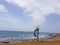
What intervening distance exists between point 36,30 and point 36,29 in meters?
0.22

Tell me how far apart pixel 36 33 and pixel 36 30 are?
1.19m

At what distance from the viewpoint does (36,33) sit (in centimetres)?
3634

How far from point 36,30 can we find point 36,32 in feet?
2.95

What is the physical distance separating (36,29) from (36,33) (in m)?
1.34

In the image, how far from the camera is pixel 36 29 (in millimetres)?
35406

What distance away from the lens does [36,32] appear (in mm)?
36156

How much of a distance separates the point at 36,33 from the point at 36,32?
1.00 feet

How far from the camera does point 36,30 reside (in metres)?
35.4
